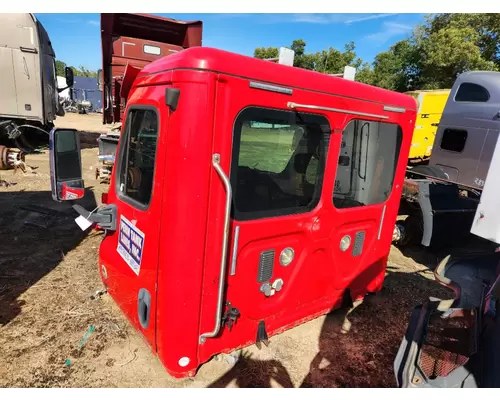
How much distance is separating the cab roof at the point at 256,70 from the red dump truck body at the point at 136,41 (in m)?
5.30

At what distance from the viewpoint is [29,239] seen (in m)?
4.89

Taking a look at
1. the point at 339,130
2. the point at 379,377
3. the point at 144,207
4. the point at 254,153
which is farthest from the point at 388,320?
the point at 144,207

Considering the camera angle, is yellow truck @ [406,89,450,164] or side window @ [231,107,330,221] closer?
side window @ [231,107,330,221]

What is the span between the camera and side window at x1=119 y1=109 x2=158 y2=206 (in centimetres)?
234

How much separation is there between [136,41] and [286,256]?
672cm

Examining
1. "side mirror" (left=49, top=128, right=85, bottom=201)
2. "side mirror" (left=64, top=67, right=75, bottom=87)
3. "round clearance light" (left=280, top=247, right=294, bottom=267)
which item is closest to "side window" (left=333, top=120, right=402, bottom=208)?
"round clearance light" (left=280, top=247, right=294, bottom=267)

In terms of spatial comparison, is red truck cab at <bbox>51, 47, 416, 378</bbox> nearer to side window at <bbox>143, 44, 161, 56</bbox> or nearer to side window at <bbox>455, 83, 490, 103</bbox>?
side window at <bbox>455, 83, 490, 103</bbox>

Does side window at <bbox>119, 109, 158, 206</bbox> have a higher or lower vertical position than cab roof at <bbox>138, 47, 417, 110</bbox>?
lower

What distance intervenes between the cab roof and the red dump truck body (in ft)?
17.4

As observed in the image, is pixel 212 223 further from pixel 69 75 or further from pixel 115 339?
pixel 69 75

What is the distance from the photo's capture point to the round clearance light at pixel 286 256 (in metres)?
2.63

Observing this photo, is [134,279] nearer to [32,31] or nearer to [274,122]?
[274,122]

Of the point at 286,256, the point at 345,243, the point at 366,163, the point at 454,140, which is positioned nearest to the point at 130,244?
the point at 286,256

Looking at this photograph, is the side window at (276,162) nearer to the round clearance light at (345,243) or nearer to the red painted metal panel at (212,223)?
the red painted metal panel at (212,223)
